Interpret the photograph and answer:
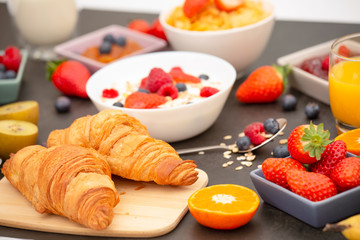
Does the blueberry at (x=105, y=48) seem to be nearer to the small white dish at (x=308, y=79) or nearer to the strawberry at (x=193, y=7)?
the strawberry at (x=193, y=7)

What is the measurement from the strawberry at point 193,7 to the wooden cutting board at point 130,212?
851 millimetres

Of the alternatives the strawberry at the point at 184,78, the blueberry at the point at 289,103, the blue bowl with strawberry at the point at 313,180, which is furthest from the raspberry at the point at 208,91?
the blue bowl with strawberry at the point at 313,180

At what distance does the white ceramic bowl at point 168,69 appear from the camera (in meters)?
1.82

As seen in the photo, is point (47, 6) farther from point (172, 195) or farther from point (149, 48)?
point (172, 195)

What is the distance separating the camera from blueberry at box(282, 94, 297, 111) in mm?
2045

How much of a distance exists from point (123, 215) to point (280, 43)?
1.45 meters

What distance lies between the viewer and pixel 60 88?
2305 millimetres

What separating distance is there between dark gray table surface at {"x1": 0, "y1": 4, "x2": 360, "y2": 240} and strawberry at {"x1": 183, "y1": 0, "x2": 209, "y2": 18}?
0.33 meters

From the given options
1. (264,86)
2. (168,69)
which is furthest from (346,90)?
(168,69)

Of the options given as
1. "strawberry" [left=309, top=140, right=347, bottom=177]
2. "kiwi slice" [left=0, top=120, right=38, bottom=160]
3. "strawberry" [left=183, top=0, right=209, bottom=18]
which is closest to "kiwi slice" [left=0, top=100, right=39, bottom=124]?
"kiwi slice" [left=0, top=120, right=38, bottom=160]

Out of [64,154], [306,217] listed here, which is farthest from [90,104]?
[306,217]

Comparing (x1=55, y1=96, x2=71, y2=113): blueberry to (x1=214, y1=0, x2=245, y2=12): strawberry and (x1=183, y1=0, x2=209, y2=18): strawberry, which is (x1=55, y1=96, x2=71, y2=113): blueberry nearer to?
(x1=183, y1=0, x2=209, y2=18): strawberry

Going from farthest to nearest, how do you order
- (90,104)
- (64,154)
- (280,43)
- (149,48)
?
1. (280,43)
2. (149,48)
3. (90,104)
4. (64,154)

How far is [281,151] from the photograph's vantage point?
67.0 inches
